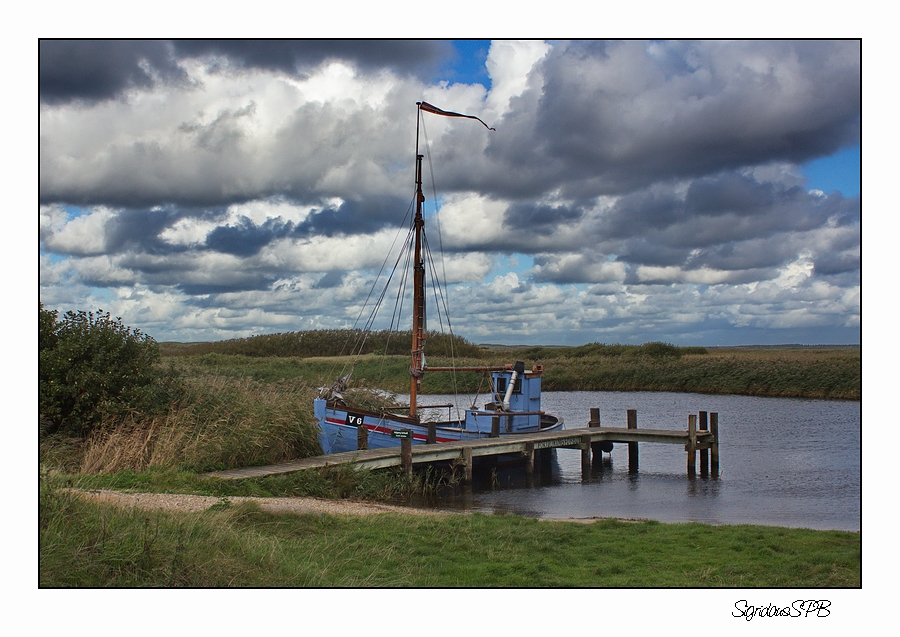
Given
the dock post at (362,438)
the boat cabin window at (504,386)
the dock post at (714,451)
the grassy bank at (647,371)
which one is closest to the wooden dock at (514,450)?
the dock post at (714,451)

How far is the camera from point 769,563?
9.77 metres

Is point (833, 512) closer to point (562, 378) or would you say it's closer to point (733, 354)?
point (562, 378)

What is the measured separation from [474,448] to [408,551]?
453 inches

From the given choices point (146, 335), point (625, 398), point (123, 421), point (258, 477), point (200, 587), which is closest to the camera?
point (200, 587)

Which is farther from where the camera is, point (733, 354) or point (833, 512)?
point (733, 354)

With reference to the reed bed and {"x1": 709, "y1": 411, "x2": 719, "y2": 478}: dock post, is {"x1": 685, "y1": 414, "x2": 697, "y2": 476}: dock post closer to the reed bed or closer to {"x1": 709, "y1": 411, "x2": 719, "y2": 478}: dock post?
{"x1": 709, "y1": 411, "x2": 719, "y2": 478}: dock post

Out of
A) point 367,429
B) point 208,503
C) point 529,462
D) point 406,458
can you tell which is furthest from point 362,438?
point 208,503

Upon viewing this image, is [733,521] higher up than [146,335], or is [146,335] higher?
[146,335]

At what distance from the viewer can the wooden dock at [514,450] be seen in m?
16.6

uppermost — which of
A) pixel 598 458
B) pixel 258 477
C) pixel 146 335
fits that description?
pixel 146 335

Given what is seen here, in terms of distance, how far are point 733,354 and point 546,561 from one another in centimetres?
6091

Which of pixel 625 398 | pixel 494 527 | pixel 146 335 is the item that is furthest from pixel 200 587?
pixel 625 398

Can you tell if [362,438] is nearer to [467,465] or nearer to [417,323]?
[467,465]

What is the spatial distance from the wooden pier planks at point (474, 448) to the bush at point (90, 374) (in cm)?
300
